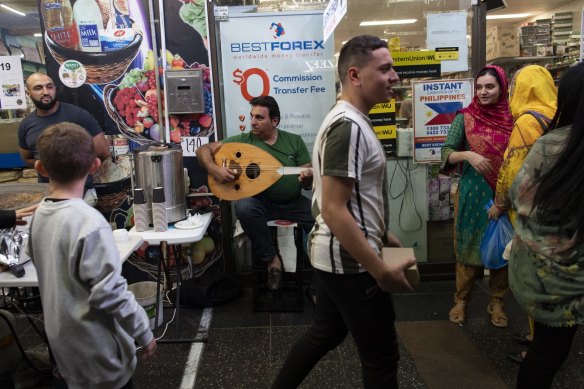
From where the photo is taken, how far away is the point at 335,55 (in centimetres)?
334

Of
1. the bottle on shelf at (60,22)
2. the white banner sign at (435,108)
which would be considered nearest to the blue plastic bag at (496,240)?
the white banner sign at (435,108)

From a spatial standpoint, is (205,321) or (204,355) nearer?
(204,355)

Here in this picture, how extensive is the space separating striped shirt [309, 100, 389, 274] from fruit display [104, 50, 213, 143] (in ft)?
6.65

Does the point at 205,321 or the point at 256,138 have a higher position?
the point at 256,138

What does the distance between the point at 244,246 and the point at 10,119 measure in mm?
2032

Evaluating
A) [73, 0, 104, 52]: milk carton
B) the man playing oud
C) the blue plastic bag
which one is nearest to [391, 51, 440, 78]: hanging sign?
the man playing oud

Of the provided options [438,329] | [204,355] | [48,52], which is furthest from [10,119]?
[438,329]

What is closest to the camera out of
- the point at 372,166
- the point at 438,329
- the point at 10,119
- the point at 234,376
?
the point at 372,166

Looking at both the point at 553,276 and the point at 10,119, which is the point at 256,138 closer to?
the point at 10,119

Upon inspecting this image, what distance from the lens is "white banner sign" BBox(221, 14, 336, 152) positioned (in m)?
3.28

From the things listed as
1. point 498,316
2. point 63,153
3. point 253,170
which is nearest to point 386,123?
point 253,170

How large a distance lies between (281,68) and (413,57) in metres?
0.97

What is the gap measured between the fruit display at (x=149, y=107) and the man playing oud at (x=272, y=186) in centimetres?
27

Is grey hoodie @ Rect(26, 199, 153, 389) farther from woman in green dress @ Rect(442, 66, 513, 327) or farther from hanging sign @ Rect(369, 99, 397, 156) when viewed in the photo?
hanging sign @ Rect(369, 99, 397, 156)
